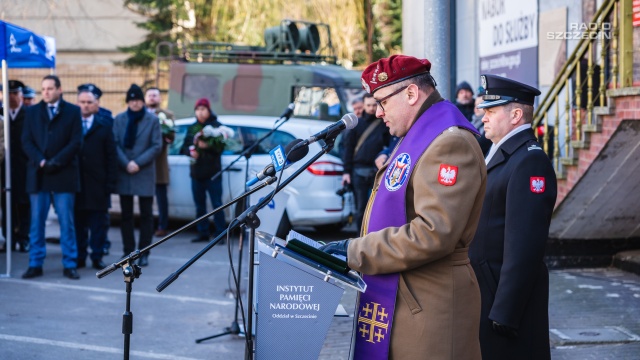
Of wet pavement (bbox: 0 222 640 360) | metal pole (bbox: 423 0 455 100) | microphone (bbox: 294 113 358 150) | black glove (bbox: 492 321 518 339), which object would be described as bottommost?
wet pavement (bbox: 0 222 640 360)

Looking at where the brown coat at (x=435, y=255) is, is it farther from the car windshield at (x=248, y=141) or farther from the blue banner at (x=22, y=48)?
the car windshield at (x=248, y=141)

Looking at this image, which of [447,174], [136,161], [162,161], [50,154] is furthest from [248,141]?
[447,174]

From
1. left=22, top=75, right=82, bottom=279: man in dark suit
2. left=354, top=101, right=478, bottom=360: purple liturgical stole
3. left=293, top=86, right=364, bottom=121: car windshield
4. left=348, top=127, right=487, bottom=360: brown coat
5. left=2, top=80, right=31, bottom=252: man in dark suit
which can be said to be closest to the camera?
Result: left=348, top=127, right=487, bottom=360: brown coat

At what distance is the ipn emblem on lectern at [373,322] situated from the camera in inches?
141

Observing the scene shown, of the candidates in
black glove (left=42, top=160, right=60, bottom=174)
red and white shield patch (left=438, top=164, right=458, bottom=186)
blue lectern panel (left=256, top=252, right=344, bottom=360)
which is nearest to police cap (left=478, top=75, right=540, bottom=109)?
red and white shield patch (left=438, top=164, right=458, bottom=186)

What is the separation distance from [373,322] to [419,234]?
0.44m

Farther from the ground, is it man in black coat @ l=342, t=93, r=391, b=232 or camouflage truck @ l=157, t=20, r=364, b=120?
camouflage truck @ l=157, t=20, r=364, b=120

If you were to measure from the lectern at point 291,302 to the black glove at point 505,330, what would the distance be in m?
1.01

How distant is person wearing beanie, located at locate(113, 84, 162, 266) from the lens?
418 inches

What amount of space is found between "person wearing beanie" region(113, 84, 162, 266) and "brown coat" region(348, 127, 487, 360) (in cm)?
739

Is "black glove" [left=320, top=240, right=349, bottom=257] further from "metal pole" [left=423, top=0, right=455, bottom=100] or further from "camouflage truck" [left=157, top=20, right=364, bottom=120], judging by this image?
"camouflage truck" [left=157, top=20, right=364, bottom=120]

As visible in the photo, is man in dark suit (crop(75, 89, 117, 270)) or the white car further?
the white car

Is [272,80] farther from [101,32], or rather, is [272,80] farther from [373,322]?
[101,32]

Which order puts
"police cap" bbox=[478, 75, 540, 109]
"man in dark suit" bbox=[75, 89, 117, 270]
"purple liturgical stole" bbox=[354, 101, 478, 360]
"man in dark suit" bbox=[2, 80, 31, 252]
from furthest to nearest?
"man in dark suit" bbox=[2, 80, 31, 252] < "man in dark suit" bbox=[75, 89, 117, 270] < "police cap" bbox=[478, 75, 540, 109] < "purple liturgical stole" bbox=[354, 101, 478, 360]
